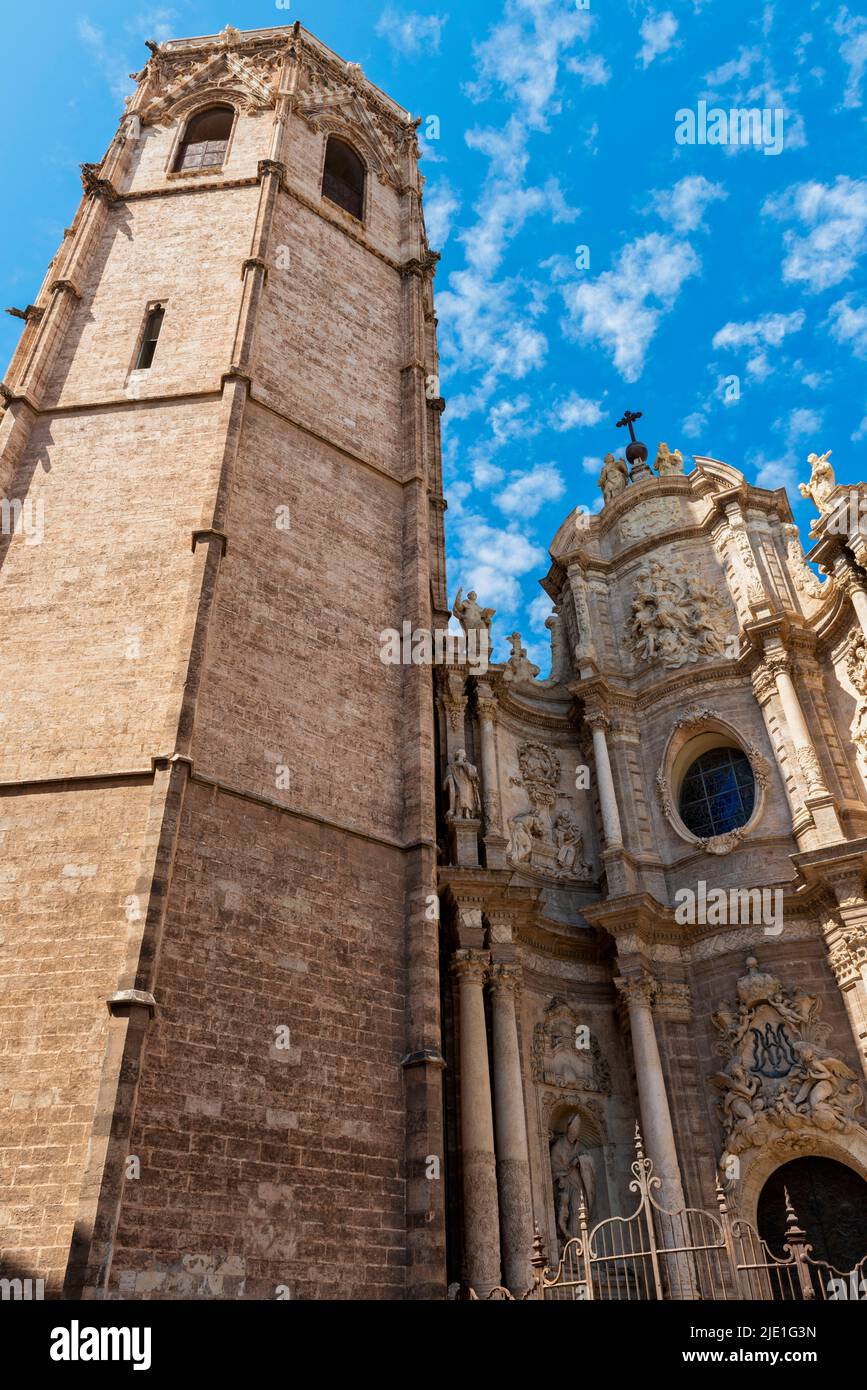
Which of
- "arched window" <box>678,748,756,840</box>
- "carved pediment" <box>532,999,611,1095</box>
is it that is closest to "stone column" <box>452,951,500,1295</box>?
"carved pediment" <box>532,999,611,1095</box>

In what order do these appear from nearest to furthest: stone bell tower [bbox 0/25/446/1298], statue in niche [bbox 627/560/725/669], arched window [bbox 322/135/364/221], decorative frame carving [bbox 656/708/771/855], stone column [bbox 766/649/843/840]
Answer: stone bell tower [bbox 0/25/446/1298] < stone column [bbox 766/649/843/840] < decorative frame carving [bbox 656/708/771/855] < statue in niche [bbox 627/560/725/669] < arched window [bbox 322/135/364/221]

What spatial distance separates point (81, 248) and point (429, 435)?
6.68m

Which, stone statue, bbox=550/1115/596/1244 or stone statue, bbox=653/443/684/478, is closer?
stone statue, bbox=550/1115/596/1244

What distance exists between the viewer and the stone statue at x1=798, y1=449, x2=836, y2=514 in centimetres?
1577

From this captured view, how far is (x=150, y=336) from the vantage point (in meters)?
16.3

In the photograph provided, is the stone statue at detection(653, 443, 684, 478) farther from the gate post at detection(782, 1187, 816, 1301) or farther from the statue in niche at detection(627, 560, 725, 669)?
the gate post at detection(782, 1187, 816, 1301)

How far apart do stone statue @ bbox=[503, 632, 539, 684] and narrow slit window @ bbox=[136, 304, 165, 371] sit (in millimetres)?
7533

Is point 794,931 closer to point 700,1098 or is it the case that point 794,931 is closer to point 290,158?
point 700,1098

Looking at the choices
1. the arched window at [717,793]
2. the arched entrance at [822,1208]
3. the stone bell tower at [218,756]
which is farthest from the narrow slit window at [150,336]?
the arched entrance at [822,1208]

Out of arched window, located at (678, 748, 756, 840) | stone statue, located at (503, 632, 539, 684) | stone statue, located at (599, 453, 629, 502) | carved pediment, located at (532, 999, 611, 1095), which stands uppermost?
stone statue, located at (599, 453, 629, 502)

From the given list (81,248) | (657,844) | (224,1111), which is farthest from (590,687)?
(81,248)

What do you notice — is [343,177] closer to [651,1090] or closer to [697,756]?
[697,756]

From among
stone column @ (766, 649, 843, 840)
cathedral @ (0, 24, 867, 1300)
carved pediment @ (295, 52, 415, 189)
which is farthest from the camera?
carved pediment @ (295, 52, 415, 189)

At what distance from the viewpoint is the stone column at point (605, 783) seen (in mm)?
15539
